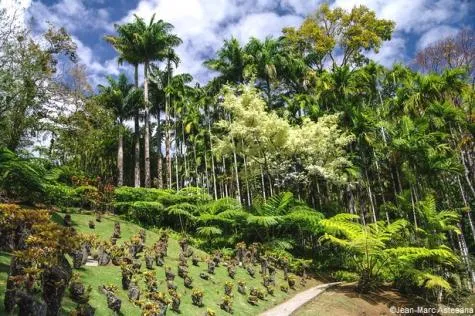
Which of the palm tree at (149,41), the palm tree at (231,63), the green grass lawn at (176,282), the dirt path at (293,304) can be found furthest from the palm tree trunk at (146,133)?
the dirt path at (293,304)

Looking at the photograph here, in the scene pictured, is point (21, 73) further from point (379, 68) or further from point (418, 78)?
point (379, 68)

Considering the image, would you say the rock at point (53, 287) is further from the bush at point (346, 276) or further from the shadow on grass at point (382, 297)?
the bush at point (346, 276)

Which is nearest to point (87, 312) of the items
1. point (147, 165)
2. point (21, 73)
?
point (21, 73)

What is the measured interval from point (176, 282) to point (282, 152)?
14.6 meters

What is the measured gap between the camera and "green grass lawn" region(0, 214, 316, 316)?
8.91 meters

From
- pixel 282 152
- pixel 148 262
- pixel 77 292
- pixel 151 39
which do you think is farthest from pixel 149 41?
pixel 77 292

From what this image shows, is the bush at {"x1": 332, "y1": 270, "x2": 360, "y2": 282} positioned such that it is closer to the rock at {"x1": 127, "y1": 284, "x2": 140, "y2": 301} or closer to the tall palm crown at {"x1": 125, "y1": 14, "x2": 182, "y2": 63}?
the rock at {"x1": 127, "y1": 284, "x2": 140, "y2": 301}

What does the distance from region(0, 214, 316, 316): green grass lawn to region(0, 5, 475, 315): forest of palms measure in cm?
77

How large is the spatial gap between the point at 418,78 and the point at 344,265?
41.2 ft

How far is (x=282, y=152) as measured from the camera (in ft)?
82.9

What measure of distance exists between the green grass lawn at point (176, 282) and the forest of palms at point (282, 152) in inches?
30.1

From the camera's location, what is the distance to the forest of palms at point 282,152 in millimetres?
15430

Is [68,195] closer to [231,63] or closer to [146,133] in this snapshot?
[146,133]

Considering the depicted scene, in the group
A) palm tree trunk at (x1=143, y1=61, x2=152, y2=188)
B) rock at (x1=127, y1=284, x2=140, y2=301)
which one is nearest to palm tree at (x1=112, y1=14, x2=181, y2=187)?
palm tree trunk at (x1=143, y1=61, x2=152, y2=188)
